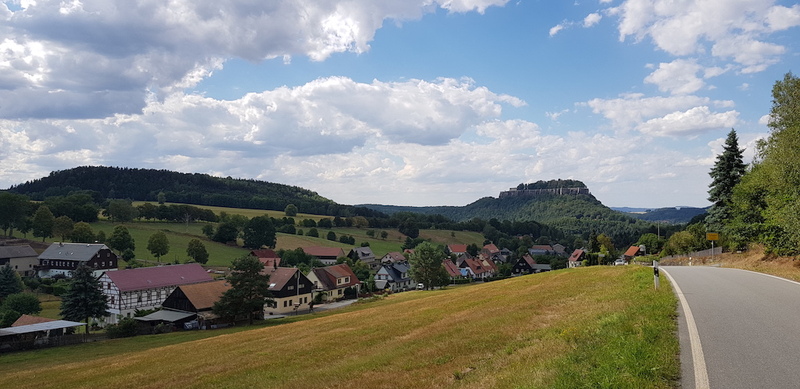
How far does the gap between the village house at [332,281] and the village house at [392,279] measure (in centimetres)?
1500

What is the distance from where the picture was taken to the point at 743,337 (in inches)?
405

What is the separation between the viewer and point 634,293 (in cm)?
1759

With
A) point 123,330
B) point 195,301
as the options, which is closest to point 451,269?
point 195,301

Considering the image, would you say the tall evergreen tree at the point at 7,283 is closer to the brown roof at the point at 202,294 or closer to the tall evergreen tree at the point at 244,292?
the brown roof at the point at 202,294

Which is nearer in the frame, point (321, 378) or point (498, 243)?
point (321, 378)

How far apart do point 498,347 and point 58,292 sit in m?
86.0

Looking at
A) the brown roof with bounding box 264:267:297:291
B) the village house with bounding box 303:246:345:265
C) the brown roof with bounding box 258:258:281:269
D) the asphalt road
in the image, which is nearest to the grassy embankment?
the asphalt road

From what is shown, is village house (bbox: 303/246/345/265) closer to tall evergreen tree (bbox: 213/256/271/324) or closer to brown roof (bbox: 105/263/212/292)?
brown roof (bbox: 105/263/212/292)

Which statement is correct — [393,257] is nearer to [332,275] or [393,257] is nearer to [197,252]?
[332,275]

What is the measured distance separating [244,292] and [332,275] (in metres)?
35.7

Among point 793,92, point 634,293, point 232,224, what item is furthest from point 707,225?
point 232,224

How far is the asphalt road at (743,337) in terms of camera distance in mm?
7707

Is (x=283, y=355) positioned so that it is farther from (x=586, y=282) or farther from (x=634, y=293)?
(x=586, y=282)

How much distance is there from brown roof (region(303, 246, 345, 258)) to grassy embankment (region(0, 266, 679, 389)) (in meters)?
101
